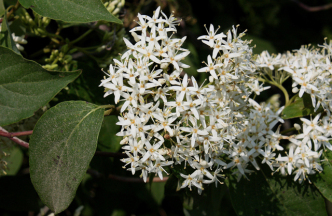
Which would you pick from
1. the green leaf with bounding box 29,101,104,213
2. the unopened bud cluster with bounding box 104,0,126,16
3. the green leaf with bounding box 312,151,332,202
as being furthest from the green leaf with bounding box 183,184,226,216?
the unopened bud cluster with bounding box 104,0,126,16

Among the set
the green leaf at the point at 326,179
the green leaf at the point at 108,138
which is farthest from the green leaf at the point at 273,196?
the green leaf at the point at 108,138

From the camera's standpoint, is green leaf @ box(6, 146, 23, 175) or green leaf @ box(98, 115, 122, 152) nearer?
green leaf @ box(98, 115, 122, 152)

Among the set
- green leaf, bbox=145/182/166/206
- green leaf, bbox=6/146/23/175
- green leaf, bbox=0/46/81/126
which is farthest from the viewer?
green leaf, bbox=145/182/166/206

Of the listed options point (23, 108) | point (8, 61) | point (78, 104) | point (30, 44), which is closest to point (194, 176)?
point (78, 104)

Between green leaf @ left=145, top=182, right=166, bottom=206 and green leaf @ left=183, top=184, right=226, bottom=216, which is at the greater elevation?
green leaf @ left=183, top=184, right=226, bottom=216

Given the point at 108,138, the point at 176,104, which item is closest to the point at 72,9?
the point at 176,104

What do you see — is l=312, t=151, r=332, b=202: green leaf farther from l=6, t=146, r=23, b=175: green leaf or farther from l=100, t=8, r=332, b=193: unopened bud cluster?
l=6, t=146, r=23, b=175: green leaf
